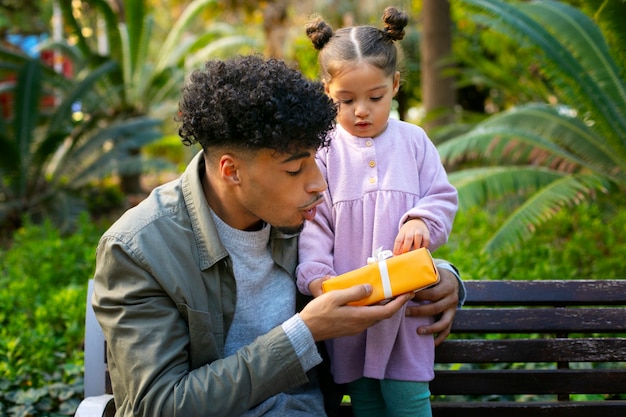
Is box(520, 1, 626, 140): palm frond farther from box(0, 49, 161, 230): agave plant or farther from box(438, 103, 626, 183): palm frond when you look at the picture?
box(0, 49, 161, 230): agave plant

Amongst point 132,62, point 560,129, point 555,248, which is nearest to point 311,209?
point 555,248

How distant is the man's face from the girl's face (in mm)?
313

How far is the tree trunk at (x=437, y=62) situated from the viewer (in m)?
7.83

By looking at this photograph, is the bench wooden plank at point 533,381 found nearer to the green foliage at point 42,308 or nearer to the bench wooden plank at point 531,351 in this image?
the bench wooden plank at point 531,351

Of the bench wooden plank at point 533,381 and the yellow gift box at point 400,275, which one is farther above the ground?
the yellow gift box at point 400,275

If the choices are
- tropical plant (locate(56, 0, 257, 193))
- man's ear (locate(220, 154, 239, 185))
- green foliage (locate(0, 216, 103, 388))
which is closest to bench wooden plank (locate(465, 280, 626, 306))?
man's ear (locate(220, 154, 239, 185))

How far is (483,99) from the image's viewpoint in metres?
13.7

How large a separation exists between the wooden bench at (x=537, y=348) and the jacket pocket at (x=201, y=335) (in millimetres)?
764

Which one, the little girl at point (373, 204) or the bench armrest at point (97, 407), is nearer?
the bench armrest at point (97, 407)

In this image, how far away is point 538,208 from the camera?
18.0ft

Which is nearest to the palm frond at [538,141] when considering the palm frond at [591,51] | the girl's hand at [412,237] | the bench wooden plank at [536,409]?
the palm frond at [591,51]

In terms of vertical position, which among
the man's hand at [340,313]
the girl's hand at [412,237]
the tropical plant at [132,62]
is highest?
the tropical plant at [132,62]

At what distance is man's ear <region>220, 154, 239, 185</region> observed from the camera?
2283 mm

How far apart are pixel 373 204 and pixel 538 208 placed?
10.7 feet
